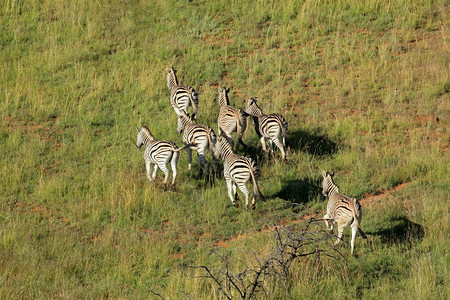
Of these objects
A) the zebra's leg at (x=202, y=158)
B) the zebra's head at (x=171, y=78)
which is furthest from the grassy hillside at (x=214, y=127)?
the zebra's head at (x=171, y=78)

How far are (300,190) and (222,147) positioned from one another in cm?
172

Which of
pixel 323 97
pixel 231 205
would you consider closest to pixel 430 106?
pixel 323 97

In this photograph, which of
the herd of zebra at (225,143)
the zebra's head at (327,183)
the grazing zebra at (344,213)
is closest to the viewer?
the grazing zebra at (344,213)

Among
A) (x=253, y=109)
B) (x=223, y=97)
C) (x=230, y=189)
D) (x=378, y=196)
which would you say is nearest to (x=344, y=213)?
(x=378, y=196)

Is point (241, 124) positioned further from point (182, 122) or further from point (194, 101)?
point (194, 101)

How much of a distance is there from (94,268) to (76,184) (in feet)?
11.5

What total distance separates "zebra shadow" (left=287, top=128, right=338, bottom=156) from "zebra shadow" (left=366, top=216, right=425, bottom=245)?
350 cm

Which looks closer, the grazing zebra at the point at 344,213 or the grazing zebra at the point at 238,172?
the grazing zebra at the point at 344,213

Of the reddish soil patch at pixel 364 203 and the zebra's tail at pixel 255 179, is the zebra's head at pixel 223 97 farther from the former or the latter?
the reddish soil patch at pixel 364 203

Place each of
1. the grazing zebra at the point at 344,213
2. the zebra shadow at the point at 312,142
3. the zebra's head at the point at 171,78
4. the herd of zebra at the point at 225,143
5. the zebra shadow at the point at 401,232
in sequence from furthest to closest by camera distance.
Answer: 1. the zebra's head at the point at 171,78
2. the zebra shadow at the point at 312,142
3. the herd of zebra at the point at 225,143
4. the zebra shadow at the point at 401,232
5. the grazing zebra at the point at 344,213

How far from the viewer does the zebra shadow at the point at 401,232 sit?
11555 mm

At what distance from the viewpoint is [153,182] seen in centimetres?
1435

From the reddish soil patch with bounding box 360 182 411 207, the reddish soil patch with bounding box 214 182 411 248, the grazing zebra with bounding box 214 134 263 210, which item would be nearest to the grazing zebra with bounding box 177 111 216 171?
the grazing zebra with bounding box 214 134 263 210

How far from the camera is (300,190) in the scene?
1393cm
